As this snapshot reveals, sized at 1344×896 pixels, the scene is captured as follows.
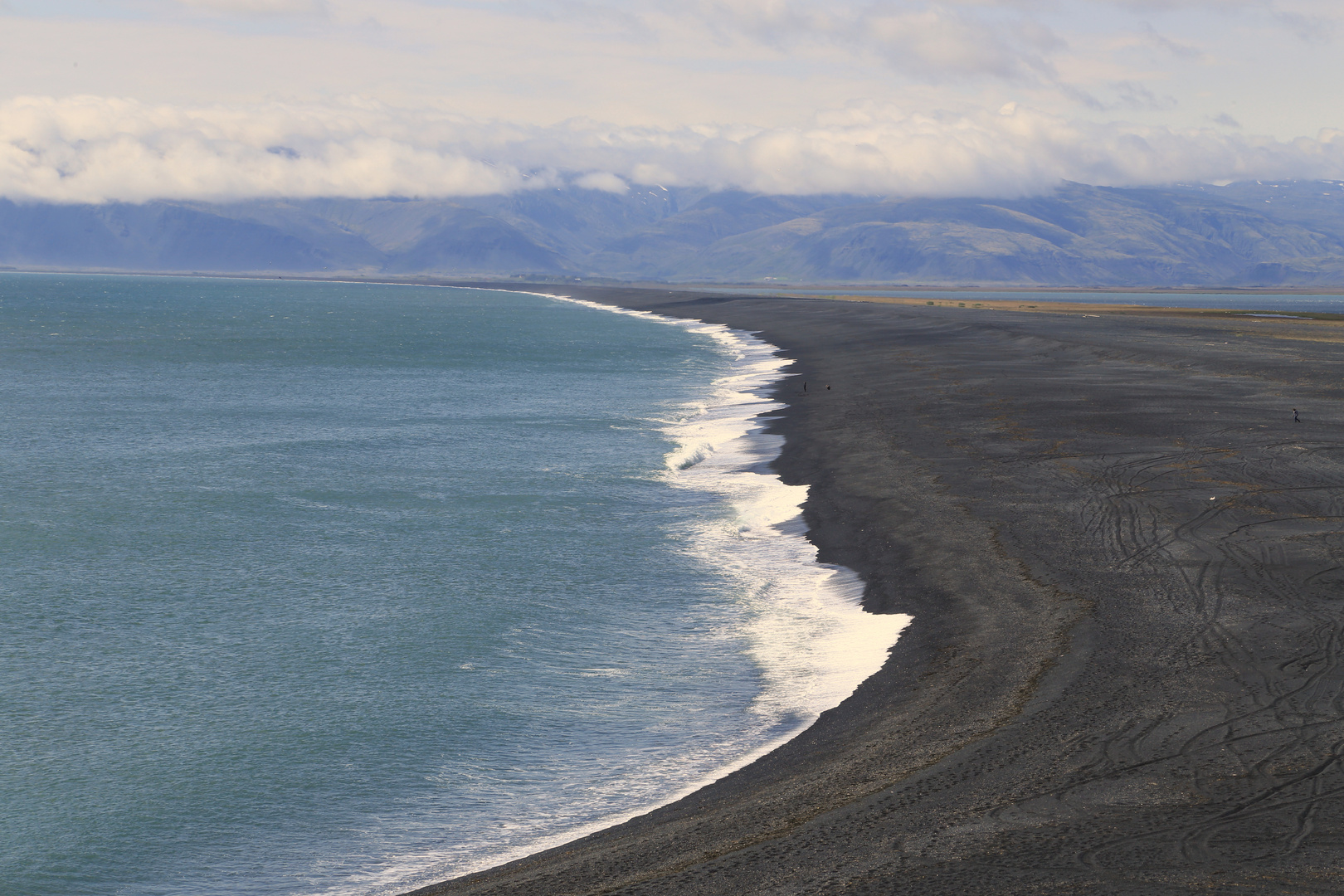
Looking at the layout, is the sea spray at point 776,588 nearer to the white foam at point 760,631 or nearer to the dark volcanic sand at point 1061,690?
the white foam at point 760,631

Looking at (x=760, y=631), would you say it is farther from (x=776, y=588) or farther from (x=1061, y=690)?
(x=1061, y=690)

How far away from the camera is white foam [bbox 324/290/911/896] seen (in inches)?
590

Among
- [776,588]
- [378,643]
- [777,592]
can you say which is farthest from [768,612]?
[378,643]

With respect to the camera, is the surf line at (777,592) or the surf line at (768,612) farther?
the surf line at (777,592)

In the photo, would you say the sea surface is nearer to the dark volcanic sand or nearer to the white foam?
the white foam

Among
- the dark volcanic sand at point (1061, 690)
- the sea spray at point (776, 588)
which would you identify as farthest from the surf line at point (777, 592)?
the dark volcanic sand at point (1061, 690)

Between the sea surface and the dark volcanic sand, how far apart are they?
1.61 metres

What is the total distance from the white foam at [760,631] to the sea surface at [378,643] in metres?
0.08

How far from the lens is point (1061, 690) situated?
17.5 metres

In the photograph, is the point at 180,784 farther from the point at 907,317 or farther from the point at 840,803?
the point at 907,317

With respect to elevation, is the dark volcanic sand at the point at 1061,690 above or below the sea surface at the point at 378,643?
above

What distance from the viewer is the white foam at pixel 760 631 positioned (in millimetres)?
14992

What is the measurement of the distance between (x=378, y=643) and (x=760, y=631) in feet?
26.0

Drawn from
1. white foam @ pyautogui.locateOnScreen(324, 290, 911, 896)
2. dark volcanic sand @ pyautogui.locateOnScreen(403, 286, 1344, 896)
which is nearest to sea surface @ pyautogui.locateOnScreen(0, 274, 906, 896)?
white foam @ pyautogui.locateOnScreen(324, 290, 911, 896)
